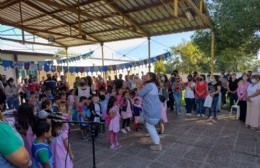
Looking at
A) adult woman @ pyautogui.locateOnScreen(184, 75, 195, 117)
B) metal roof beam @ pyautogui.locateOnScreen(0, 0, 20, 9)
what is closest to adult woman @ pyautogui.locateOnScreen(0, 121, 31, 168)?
adult woman @ pyautogui.locateOnScreen(184, 75, 195, 117)

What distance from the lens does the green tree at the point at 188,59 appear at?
31266mm

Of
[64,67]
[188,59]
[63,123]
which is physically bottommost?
[63,123]

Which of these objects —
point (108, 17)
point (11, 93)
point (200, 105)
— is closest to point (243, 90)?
point (200, 105)

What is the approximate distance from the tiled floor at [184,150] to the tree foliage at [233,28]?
4.90m

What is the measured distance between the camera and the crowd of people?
255cm

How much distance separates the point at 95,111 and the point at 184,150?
2332mm

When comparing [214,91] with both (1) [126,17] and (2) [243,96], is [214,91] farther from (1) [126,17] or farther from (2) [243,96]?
(1) [126,17]

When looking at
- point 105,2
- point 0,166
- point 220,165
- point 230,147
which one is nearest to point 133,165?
point 220,165

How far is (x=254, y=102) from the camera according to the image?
6.75 metres

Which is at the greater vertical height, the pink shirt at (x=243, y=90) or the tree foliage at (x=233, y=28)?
the tree foliage at (x=233, y=28)

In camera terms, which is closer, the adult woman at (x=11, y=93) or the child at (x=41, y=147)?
the child at (x=41, y=147)

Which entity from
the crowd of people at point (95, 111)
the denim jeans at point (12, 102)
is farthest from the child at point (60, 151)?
the denim jeans at point (12, 102)

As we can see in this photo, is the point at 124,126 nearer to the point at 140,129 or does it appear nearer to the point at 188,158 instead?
the point at 140,129

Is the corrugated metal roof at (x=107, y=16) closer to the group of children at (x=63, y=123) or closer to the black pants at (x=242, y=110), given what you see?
the black pants at (x=242, y=110)
